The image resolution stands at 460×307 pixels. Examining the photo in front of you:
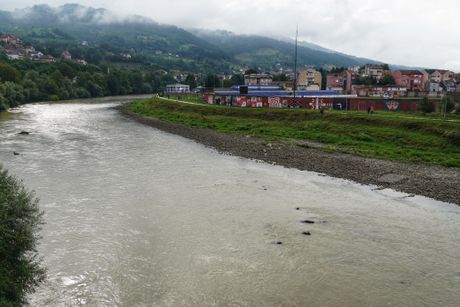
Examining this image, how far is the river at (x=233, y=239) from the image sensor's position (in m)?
14.5

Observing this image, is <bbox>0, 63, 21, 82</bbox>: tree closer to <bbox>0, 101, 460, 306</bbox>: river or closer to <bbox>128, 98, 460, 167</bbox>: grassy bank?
<bbox>128, 98, 460, 167</bbox>: grassy bank

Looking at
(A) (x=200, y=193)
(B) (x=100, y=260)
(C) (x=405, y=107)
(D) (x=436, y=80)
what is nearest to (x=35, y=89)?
(C) (x=405, y=107)

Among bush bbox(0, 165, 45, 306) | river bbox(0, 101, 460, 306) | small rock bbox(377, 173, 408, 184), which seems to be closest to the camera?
bush bbox(0, 165, 45, 306)

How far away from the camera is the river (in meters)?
14.5

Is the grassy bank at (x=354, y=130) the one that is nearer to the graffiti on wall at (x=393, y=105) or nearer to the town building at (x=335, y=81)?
the graffiti on wall at (x=393, y=105)

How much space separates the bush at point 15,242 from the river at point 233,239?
6.96 feet

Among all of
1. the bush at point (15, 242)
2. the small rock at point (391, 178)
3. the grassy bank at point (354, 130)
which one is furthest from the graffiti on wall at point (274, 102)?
the bush at point (15, 242)

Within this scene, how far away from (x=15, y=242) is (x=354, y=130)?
41.8 m

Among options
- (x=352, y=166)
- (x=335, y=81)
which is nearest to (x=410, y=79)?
(x=335, y=81)

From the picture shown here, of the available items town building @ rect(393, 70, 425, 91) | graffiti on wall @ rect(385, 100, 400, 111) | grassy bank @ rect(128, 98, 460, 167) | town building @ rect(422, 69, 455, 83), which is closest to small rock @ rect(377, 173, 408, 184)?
grassy bank @ rect(128, 98, 460, 167)

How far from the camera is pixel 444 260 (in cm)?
1708

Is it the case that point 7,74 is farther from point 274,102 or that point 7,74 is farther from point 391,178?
point 391,178

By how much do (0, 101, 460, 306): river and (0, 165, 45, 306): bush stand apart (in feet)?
Result: 6.96

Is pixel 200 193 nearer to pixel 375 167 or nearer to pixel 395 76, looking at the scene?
pixel 375 167
